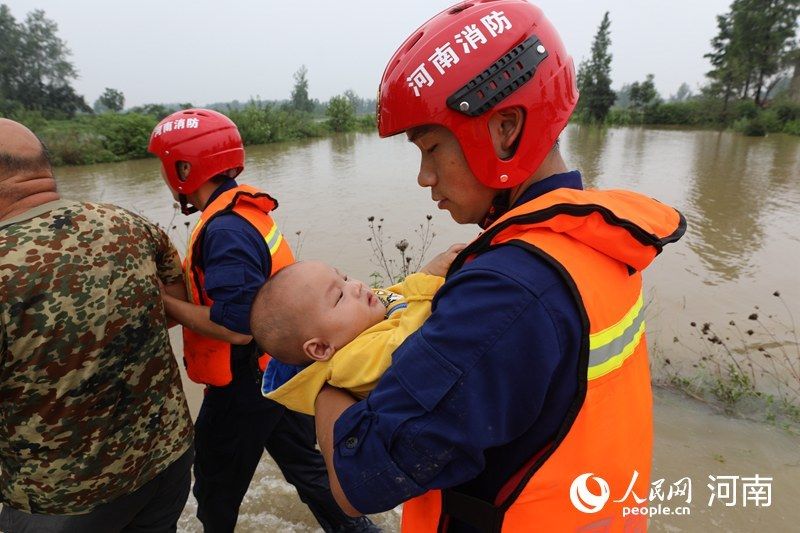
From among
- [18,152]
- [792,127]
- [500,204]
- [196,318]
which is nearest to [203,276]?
[196,318]

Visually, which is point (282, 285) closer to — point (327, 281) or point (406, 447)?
point (327, 281)

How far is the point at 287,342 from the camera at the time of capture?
169cm

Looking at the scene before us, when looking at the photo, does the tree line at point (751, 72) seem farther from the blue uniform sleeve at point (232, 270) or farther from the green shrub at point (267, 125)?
the blue uniform sleeve at point (232, 270)

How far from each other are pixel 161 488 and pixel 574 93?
245cm

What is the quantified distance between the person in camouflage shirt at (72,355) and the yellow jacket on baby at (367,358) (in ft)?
2.73

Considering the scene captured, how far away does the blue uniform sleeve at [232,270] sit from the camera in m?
2.26

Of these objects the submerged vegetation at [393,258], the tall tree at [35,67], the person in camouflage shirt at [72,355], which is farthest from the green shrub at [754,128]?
the tall tree at [35,67]

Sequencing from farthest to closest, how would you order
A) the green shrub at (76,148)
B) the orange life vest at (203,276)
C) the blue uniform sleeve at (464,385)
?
1. the green shrub at (76,148)
2. the orange life vest at (203,276)
3. the blue uniform sleeve at (464,385)

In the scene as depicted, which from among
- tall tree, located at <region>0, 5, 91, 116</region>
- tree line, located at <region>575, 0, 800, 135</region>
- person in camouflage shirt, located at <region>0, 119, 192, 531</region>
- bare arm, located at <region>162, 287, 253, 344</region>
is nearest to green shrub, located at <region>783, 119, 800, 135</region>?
tree line, located at <region>575, 0, 800, 135</region>

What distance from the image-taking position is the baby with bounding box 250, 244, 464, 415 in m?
1.31

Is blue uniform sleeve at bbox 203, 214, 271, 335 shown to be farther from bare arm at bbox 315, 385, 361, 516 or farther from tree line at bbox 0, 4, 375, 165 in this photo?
tree line at bbox 0, 4, 375, 165

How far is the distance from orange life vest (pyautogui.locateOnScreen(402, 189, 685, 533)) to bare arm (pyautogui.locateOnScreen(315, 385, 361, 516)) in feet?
0.97

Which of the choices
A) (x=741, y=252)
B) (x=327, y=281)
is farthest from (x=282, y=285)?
(x=741, y=252)

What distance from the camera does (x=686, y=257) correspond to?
871 centimetres
